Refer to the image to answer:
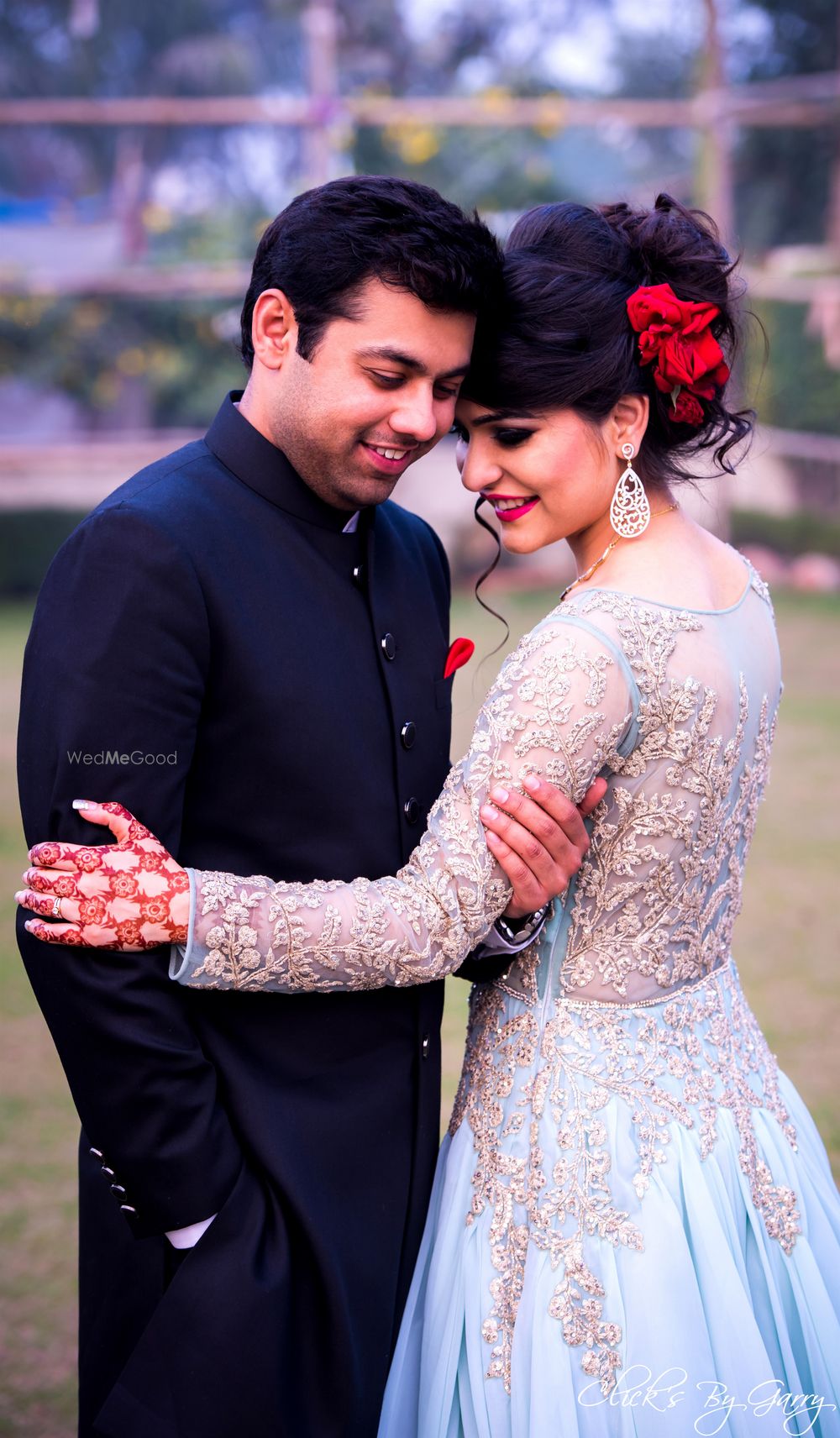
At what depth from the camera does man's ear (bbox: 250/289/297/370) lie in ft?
6.12

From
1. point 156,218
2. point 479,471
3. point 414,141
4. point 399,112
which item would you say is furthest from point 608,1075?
point 156,218

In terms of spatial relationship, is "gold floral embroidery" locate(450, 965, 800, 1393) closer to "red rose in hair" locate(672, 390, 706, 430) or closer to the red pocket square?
the red pocket square

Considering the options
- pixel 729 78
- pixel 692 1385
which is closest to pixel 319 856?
pixel 692 1385

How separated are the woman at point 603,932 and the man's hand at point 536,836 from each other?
2cm

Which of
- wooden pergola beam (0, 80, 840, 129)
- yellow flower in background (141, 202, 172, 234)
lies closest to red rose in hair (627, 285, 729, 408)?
wooden pergola beam (0, 80, 840, 129)

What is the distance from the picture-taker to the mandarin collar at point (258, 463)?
75.4 inches

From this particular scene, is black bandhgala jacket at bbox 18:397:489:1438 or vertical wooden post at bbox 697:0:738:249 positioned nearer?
black bandhgala jacket at bbox 18:397:489:1438

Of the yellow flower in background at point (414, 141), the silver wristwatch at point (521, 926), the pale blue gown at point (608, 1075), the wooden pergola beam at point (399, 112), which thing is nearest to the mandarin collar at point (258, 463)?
the pale blue gown at point (608, 1075)

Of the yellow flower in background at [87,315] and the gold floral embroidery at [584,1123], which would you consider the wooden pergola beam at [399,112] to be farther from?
the gold floral embroidery at [584,1123]

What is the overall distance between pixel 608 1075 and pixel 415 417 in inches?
38.7

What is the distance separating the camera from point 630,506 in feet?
6.34

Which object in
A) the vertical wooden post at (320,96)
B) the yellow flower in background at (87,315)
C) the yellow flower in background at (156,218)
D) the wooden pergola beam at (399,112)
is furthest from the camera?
the yellow flower in background at (156,218)

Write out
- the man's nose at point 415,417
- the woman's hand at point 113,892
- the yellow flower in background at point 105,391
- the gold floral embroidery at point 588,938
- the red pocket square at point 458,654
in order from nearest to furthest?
1. the woman's hand at point 113,892
2. the gold floral embroidery at point 588,938
3. the man's nose at point 415,417
4. the red pocket square at point 458,654
5. the yellow flower in background at point 105,391

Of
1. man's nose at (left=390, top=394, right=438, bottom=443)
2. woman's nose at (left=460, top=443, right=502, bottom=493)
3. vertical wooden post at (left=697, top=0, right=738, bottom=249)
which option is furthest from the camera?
vertical wooden post at (left=697, top=0, right=738, bottom=249)
